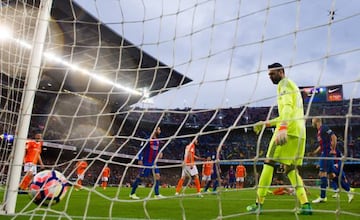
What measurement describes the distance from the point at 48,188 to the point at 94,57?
15.1 meters

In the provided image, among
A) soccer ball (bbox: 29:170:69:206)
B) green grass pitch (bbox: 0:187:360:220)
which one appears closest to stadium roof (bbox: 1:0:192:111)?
soccer ball (bbox: 29:170:69:206)

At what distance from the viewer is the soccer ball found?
10.6 feet

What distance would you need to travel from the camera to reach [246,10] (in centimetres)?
340

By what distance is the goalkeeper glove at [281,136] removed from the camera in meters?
3.29

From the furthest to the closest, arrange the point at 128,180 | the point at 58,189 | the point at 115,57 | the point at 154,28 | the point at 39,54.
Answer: the point at 128,180, the point at 115,57, the point at 154,28, the point at 39,54, the point at 58,189

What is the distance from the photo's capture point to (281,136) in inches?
129

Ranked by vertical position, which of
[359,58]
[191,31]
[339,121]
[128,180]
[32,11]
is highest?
[339,121]

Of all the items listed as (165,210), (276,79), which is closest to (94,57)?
(165,210)

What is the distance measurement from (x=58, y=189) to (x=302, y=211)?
2.34m

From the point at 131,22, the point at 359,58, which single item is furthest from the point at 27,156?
the point at 359,58

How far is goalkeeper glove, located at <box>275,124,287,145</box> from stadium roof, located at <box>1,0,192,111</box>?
1.08 metres

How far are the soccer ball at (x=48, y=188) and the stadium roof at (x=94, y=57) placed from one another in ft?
2.75

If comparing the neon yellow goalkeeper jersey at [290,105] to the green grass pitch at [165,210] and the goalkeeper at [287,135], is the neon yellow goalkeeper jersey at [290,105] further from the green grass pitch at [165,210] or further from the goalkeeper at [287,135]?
the green grass pitch at [165,210]

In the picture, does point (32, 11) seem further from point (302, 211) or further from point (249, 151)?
point (249, 151)
